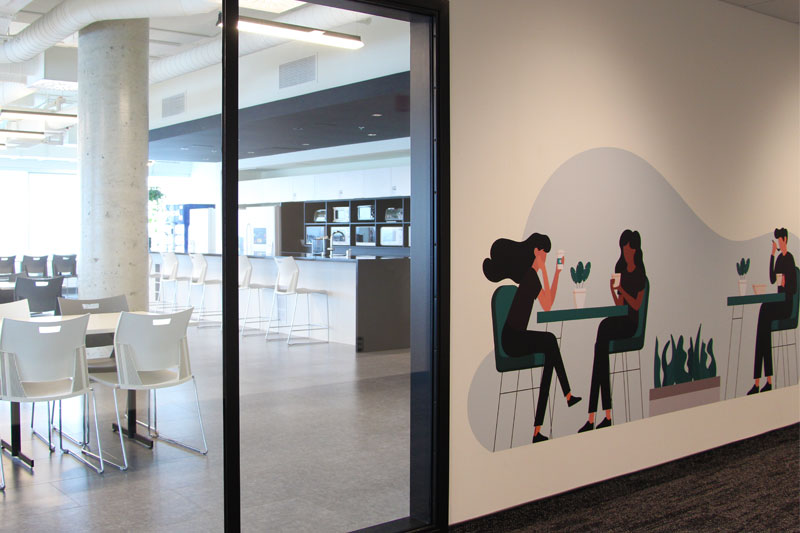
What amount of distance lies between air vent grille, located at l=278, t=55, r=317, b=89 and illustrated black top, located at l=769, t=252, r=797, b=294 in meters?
4.80

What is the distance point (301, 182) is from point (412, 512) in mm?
11042

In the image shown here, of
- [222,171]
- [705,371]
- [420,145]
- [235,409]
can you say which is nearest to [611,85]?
[420,145]

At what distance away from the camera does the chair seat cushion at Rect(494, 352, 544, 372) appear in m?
3.99

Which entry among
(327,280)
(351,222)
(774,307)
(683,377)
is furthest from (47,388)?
(351,222)

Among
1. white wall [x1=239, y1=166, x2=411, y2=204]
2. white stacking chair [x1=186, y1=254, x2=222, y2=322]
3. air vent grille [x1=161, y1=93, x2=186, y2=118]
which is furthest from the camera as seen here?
white wall [x1=239, y1=166, x2=411, y2=204]

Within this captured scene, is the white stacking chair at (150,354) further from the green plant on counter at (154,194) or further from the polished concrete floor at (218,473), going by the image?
the green plant on counter at (154,194)

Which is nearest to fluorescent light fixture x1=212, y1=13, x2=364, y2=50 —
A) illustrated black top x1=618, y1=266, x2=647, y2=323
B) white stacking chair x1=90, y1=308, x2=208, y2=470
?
white stacking chair x1=90, y1=308, x2=208, y2=470

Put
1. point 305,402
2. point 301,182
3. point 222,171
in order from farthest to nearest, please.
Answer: point 301,182 → point 305,402 → point 222,171

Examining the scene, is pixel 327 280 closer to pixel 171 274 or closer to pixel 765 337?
pixel 171 274

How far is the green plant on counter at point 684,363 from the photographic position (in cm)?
484

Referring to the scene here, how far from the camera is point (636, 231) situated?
4664 millimetres

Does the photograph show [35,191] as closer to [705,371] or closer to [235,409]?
[235,409]

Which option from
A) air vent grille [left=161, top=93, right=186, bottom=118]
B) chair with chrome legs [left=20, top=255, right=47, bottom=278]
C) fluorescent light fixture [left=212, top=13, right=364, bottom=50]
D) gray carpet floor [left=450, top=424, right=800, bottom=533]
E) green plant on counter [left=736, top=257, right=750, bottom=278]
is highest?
fluorescent light fixture [left=212, top=13, right=364, bottom=50]

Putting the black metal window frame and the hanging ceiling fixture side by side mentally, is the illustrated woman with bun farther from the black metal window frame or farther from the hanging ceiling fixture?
the hanging ceiling fixture
